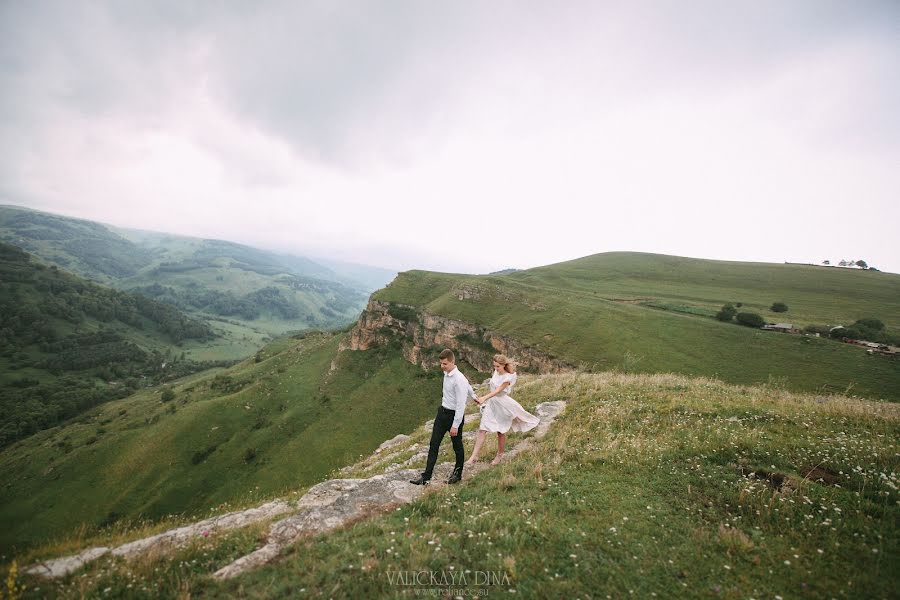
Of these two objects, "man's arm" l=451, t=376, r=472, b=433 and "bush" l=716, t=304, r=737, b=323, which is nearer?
"man's arm" l=451, t=376, r=472, b=433

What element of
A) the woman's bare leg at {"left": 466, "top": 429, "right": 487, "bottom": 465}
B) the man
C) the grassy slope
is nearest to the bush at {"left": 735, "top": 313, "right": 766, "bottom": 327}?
the grassy slope

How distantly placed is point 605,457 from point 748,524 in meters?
3.61

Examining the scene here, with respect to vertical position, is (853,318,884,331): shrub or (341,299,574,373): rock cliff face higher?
(853,318,884,331): shrub

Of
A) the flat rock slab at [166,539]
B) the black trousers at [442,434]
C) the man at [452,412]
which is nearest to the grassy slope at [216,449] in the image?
the flat rock slab at [166,539]

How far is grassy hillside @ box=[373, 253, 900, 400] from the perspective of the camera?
121 ft

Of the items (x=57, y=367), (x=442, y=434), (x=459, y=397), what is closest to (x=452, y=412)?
(x=459, y=397)

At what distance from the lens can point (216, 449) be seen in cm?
5912

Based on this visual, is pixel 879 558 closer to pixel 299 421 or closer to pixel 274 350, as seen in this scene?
pixel 299 421

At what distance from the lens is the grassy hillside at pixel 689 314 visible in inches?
1451

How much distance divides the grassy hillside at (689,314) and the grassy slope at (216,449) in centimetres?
2251

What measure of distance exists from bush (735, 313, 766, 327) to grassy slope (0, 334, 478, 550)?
49.5 metres

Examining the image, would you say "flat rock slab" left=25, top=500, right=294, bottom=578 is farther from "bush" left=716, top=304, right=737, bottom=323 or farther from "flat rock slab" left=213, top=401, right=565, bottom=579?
"bush" left=716, top=304, right=737, bottom=323

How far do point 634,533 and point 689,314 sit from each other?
61.8m

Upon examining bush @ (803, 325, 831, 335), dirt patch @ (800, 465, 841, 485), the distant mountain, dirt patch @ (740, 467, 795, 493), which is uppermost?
bush @ (803, 325, 831, 335)
